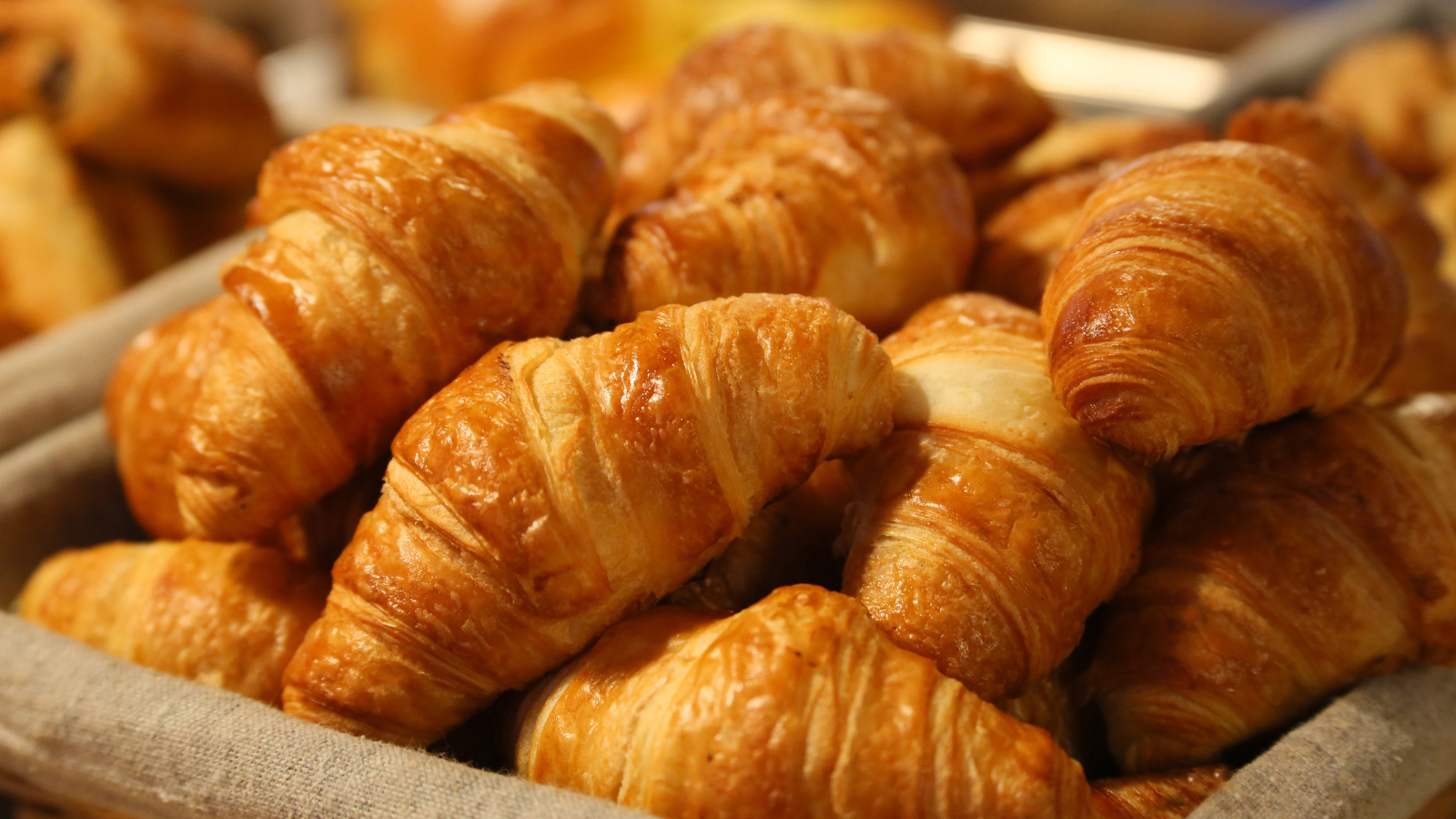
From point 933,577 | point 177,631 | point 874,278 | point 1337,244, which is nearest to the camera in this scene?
point 933,577

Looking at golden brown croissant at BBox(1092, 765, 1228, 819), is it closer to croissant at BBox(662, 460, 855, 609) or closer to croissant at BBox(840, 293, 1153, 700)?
croissant at BBox(840, 293, 1153, 700)

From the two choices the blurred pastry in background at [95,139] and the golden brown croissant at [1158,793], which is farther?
the blurred pastry in background at [95,139]

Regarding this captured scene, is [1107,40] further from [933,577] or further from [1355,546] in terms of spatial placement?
[933,577]

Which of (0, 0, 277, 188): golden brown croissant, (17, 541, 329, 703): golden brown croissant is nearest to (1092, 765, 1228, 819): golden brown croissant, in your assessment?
(17, 541, 329, 703): golden brown croissant

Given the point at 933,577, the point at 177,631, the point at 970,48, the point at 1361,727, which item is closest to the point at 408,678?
the point at 177,631

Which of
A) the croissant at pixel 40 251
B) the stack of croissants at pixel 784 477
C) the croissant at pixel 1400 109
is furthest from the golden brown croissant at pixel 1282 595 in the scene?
the croissant at pixel 40 251

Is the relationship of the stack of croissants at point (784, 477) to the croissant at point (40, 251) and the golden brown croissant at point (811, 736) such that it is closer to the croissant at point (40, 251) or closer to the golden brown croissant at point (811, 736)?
the golden brown croissant at point (811, 736)
